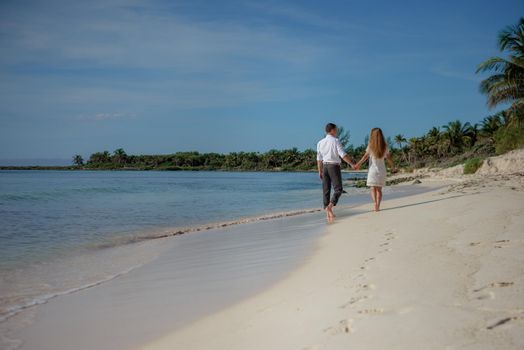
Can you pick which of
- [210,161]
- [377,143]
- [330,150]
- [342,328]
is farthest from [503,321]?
[210,161]

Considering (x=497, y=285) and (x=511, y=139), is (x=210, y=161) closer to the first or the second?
(x=511, y=139)

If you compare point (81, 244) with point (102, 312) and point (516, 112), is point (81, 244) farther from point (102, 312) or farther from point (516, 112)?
point (516, 112)

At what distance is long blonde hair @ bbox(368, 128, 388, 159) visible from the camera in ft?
30.6

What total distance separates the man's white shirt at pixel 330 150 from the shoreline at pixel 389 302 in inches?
151

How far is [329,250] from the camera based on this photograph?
5.85 meters

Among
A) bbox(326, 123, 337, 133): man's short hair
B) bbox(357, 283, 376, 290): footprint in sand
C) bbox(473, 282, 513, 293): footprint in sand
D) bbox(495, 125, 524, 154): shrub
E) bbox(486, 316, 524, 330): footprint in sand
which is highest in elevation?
bbox(495, 125, 524, 154): shrub

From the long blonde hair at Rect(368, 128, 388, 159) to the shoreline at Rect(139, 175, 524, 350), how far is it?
159 inches

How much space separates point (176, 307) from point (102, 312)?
0.76 metres

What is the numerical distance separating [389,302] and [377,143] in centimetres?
Answer: 674

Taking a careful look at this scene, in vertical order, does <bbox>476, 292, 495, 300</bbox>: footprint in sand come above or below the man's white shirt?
below

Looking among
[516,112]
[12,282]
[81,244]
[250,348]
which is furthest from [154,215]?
[516,112]

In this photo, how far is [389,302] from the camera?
9.88ft

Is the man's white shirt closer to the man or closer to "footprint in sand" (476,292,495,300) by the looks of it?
the man

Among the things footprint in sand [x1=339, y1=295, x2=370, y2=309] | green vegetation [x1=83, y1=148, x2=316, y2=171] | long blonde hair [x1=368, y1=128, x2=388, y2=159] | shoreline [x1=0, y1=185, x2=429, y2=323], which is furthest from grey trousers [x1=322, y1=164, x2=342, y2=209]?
green vegetation [x1=83, y1=148, x2=316, y2=171]
